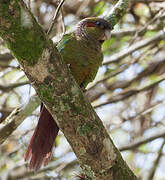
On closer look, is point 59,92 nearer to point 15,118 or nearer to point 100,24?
point 15,118

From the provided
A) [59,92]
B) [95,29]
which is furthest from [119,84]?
[59,92]

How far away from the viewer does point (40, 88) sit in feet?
5.93

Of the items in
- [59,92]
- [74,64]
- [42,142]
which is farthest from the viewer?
[74,64]

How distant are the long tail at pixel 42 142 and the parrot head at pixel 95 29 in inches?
33.9

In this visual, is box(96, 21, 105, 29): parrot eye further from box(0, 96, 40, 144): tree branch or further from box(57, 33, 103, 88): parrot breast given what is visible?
box(0, 96, 40, 144): tree branch

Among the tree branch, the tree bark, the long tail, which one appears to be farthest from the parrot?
the tree bark

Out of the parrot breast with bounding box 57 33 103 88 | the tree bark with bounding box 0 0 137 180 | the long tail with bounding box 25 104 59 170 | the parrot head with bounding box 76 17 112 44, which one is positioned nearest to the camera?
the tree bark with bounding box 0 0 137 180

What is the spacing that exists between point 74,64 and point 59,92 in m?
1.01

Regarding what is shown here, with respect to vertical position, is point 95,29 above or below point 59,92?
above

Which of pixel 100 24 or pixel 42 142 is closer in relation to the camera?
pixel 42 142

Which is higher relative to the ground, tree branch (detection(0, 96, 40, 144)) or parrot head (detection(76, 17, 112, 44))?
parrot head (detection(76, 17, 112, 44))

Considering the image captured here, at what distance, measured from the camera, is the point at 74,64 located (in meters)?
2.80

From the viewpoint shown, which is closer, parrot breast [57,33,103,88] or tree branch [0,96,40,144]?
tree branch [0,96,40,144]

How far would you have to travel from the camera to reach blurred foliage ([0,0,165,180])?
10.5ft
